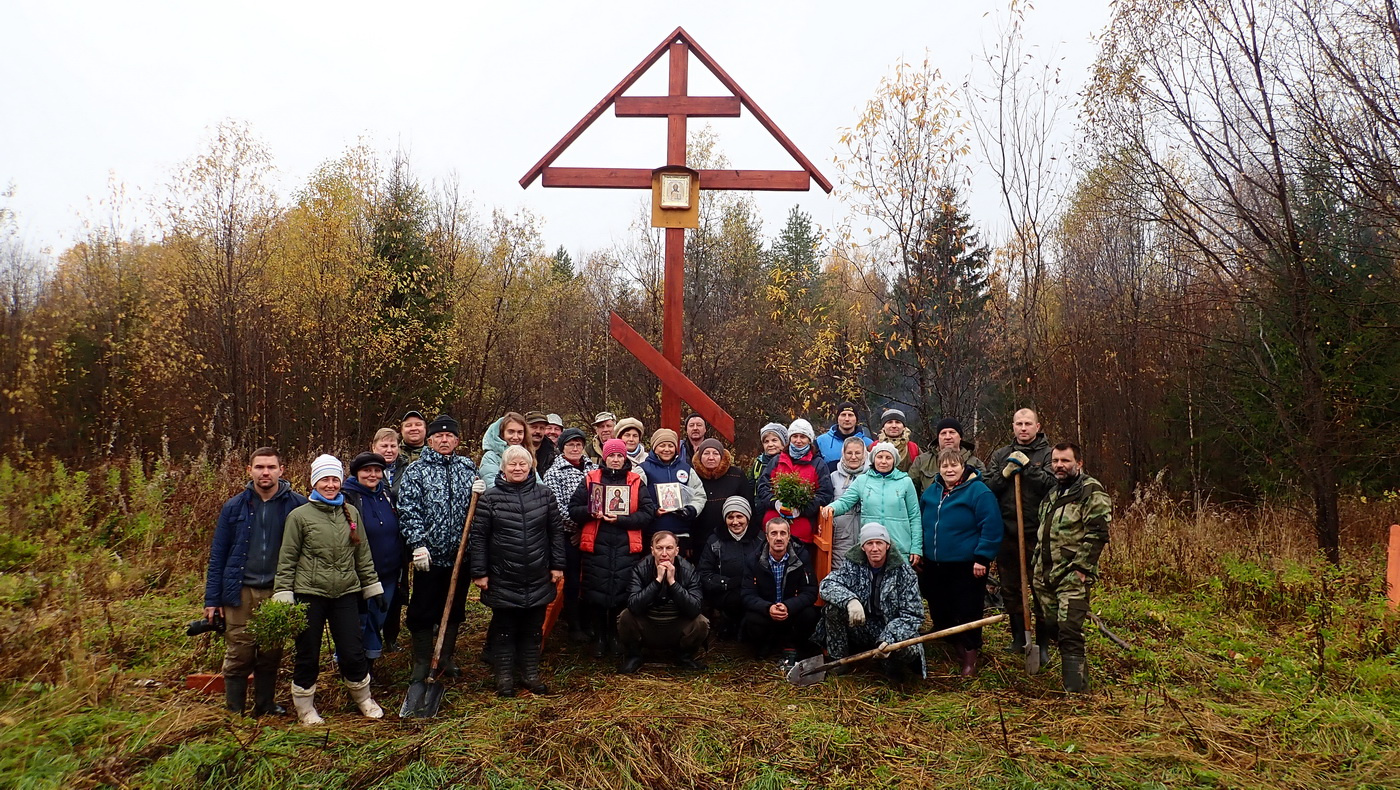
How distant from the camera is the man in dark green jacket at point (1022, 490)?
5.70 m

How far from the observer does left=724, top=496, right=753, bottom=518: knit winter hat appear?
6012 mm

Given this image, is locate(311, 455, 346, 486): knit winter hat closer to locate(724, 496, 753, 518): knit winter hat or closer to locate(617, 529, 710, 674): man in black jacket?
locate(617, 529, 710, 674): man in black jacket

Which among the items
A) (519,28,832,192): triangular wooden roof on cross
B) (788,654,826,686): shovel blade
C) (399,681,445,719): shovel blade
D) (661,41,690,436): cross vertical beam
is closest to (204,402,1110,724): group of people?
(399,681,445,719): shovel blade

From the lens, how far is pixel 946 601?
232 inches

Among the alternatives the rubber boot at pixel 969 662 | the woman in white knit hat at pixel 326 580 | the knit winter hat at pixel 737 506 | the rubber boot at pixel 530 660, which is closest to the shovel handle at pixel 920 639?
the rubber boot at pixel 969 662

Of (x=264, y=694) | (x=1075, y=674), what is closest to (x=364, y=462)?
(x=264, y=694)

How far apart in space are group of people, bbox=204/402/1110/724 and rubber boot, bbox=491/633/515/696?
0.01 m

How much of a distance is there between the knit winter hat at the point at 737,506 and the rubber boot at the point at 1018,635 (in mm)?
2226

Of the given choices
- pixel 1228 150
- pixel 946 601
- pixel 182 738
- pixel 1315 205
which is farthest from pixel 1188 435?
pixel 182 738

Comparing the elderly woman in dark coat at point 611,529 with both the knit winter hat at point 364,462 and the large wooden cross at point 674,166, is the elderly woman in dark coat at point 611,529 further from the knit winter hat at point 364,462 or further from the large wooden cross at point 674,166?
the knit winter hat at point 364,462

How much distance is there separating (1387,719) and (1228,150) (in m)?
6.86

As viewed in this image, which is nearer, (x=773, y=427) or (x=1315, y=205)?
(x=773, y=427)

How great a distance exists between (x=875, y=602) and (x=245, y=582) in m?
4.13

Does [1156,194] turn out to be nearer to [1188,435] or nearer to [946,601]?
[1188,435]
